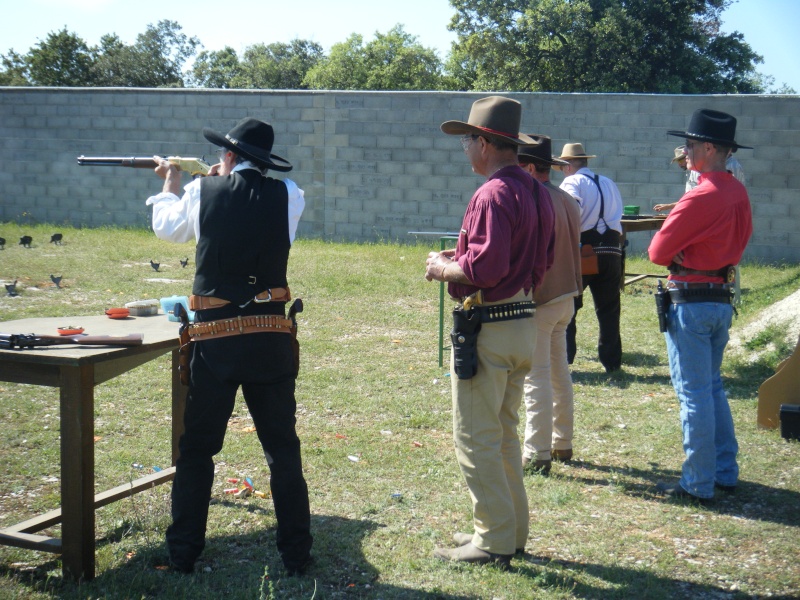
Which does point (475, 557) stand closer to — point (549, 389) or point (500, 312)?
point (500, 312)

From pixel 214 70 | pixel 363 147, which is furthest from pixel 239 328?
pixel 214 70

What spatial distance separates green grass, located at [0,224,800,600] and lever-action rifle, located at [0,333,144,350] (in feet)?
3.44

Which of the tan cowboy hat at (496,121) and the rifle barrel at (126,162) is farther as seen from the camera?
the rifle barrel at (126,162)

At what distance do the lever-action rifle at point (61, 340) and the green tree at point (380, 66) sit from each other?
45.6 meters

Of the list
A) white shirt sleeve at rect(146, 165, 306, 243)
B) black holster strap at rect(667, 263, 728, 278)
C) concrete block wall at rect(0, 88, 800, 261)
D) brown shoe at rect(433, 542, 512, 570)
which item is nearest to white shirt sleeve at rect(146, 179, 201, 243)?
white shirt sleeve at rect(146, 165, 306, 243)

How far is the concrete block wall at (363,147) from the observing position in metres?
14.8

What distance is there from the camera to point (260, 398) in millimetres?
3867

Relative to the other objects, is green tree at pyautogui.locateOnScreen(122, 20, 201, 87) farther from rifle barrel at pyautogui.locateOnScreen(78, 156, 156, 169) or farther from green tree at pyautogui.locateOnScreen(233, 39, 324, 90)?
rifle barrel at pyautogui.locateOnScreen(78, 156, 156, 169)

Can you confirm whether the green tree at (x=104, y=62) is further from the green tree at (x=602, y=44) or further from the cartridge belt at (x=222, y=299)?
the cartridge belt at (x=222, y=299)

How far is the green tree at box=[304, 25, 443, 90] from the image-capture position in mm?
50500

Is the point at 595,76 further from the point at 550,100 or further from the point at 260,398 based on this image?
the point at 260,398

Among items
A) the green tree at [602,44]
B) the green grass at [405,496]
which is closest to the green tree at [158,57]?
the green tree at [602,44]

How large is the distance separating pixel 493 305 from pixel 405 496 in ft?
5.45

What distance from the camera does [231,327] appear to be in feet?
12.3
